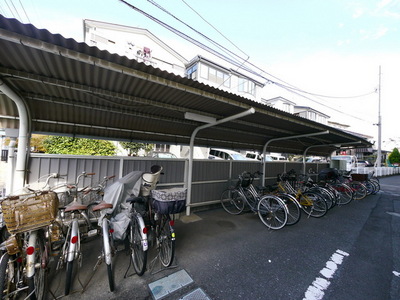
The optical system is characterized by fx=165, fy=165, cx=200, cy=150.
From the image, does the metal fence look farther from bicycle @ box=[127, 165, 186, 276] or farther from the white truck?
the white truck

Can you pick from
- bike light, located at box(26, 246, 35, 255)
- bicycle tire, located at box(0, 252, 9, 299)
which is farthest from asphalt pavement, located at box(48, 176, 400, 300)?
bike light, located at box(26, 246, 35, 255)

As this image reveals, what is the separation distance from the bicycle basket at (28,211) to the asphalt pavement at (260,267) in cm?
85

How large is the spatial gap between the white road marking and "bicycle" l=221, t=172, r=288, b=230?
36.3 inches

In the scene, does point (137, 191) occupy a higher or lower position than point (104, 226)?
higher

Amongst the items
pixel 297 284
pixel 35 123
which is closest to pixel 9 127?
pixel 35 123

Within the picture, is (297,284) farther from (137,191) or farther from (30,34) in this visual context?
(30,34)

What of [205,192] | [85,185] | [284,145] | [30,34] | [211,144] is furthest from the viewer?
[284,145]

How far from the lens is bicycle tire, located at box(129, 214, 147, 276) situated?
209 centimetres

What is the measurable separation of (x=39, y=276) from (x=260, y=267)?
100 inches

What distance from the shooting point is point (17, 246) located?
1.51m

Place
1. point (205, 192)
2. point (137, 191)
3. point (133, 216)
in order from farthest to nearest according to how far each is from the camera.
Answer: point (205, 192) < point (137, 191) < point (133, 216)

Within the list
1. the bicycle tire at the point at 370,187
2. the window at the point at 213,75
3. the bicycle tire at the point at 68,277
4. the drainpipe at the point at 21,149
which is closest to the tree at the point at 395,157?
the bicycle tire at the point at 370,187

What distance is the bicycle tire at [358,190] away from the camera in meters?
6.25

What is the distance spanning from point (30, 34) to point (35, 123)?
7.91 feet
